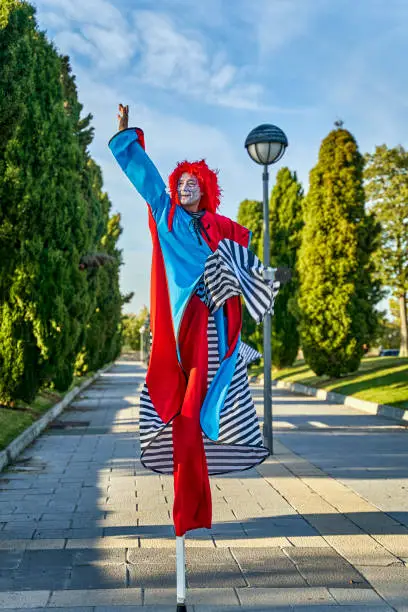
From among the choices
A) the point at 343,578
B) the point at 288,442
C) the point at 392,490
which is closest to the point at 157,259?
the point at 343,578

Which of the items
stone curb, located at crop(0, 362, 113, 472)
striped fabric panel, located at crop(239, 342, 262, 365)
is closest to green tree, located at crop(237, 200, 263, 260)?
stone curb, located at crop(0, 362, 113, 472)

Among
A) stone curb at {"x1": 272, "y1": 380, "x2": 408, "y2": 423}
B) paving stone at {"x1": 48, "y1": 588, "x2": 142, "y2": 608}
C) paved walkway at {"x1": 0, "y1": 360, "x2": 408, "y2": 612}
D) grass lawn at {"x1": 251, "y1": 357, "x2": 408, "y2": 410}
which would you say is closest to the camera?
paving stone at {"x1": 48, "y1": 588, "x2": 142, "y2": 608}

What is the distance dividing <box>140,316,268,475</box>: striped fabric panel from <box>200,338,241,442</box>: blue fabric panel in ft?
0.21

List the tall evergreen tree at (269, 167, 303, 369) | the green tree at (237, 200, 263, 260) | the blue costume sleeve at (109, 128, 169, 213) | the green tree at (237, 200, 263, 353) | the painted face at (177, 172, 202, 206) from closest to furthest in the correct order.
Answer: the blue costume sleeve at (109, 128, 169, 213) < the painted face at (177, 172, 202, 206) < the tall evergreen tree at (269, 167, 303, 369) < the green tree at (237, 200, 263, 353) < the green tree at (237, 200, 263, 260)

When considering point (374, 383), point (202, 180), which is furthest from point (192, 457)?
point (374, 383)

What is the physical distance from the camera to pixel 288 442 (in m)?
11.5

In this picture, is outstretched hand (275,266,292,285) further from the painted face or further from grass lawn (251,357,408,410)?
grass lawn (251,357,408,410)

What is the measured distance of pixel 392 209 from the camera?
143 feet

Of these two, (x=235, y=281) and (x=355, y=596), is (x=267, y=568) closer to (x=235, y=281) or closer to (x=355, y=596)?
(x=355, y=596)

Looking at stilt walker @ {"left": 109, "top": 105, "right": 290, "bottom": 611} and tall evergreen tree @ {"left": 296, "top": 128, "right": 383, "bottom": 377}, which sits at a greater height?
tall evergreen tree @ {"left": 296, "top": 128, "right": 383, "bottom": 377}

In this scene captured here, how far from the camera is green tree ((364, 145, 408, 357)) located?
142 feet

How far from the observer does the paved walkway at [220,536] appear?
397cm

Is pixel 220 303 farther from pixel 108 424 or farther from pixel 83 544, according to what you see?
pixel 108 424

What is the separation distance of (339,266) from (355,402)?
799 cm
